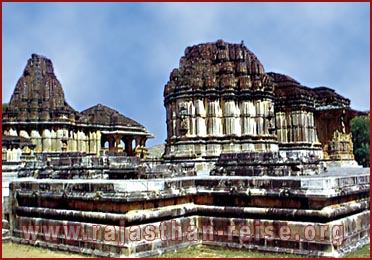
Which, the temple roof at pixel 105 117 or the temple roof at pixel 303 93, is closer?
the temple roof at pixel 303 93

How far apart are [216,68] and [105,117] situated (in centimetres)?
1683

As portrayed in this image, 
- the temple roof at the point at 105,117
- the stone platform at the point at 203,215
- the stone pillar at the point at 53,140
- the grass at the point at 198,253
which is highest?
the temple roof at the point at 105,117

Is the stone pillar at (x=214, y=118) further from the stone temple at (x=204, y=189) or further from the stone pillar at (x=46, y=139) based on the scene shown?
the stone pillar at (x=46, y=139)

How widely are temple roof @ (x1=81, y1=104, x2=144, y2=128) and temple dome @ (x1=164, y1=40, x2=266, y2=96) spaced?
1440cm

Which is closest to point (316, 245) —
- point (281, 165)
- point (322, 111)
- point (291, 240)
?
point (291, 240)

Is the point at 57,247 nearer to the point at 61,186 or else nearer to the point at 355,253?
the point at 61,186

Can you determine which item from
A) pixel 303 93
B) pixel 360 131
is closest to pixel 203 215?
pixel 303 93

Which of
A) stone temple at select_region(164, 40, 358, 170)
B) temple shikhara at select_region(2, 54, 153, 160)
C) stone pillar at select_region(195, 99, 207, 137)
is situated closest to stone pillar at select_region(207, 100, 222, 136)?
stone temple at select_region(164, 40, 358, 170)

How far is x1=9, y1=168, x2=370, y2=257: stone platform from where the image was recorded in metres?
9.16

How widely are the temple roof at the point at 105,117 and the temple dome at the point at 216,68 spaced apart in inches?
567

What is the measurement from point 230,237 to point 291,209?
155cm

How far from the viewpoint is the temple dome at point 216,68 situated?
71.2 feet

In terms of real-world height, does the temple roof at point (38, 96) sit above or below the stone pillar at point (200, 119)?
above

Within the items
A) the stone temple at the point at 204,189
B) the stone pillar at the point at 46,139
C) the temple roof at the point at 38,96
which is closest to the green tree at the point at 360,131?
the stone temple at the point at 204,189
